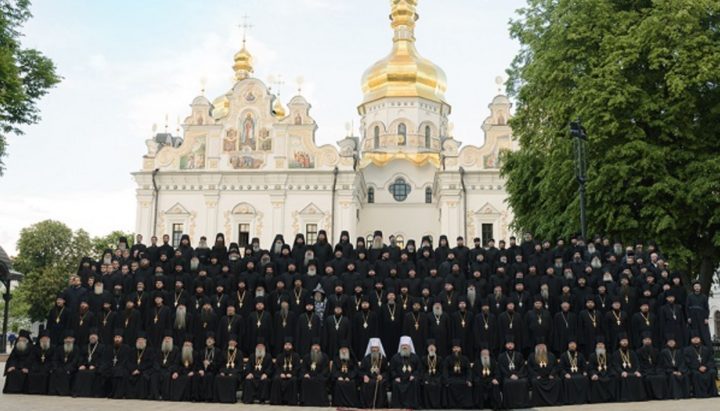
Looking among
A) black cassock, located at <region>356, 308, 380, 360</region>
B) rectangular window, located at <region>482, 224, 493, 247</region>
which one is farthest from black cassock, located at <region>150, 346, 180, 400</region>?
rectangular window, located at <region>482, 224, 493, 247</region>

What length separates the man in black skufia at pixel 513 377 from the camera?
38.1 ft

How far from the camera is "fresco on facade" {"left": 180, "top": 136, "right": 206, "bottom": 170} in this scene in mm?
37438

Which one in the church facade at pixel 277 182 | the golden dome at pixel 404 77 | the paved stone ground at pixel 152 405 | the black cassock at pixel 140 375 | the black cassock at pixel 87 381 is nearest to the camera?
the paved stone ground at pixel 152 405

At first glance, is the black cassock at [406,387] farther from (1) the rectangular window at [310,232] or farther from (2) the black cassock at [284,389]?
(1) the rectangular window at [310,232]

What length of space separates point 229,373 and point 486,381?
4.21 metres

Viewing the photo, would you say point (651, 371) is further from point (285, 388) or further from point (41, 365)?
point (41, 365)

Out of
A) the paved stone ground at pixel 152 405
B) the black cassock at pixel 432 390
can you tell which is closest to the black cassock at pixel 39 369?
the paved stone ground at pixel 152 405

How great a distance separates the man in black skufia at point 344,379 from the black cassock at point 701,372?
561cm

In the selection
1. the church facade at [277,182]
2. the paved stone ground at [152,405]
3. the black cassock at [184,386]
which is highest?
the church facade at [277,182]

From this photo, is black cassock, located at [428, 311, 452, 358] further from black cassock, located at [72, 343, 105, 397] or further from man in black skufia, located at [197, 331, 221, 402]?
black cassock, located at [72, 343, 105, 397]

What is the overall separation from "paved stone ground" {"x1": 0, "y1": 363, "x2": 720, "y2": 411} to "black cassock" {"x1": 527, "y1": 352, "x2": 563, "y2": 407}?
11.0 inches

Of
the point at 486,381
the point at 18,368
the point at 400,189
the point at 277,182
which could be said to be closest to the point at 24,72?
the point at 18,368

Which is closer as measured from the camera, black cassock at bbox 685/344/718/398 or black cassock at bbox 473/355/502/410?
black cassock at bbox 473/355/502/410

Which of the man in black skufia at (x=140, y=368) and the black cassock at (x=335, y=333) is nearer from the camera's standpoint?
the man in black skufia at (x=140, y=368)
